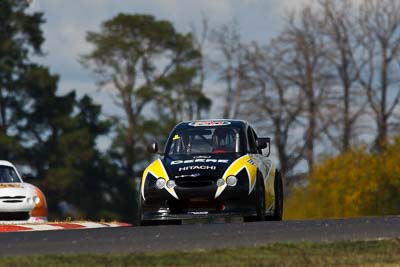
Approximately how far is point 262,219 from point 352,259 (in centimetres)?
731

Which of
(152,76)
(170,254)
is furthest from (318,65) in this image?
(170,254)

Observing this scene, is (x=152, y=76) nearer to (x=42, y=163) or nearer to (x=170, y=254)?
(x=42, y=163)

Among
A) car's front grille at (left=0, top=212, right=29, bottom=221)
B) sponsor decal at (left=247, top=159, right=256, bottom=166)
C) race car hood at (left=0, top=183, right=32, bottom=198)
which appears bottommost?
car's front grille at (left=0, top=212, right=29, bottom=221)

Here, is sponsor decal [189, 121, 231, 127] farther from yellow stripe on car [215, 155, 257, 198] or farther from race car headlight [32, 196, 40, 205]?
race car headlight [32, 196, 40, 205]

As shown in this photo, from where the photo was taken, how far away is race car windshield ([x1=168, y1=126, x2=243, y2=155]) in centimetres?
2239

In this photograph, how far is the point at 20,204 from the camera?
26.3 meters

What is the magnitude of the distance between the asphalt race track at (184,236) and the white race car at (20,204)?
7.99 meters

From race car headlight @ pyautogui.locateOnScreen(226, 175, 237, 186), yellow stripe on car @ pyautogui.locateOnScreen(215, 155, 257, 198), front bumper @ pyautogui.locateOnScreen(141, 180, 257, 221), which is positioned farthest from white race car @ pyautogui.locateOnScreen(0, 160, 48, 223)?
race car headlight @ pyautogui.locateOnScreen(226, 175, 237, 186)

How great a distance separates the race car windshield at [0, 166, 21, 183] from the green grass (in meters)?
13.0

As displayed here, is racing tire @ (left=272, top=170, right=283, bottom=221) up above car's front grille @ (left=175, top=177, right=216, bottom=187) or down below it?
below

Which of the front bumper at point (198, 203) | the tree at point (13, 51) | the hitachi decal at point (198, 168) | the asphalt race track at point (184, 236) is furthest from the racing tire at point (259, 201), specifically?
the tree at point (13, 51)

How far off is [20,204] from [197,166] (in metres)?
6.02

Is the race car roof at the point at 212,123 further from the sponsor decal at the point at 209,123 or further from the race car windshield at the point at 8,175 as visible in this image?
the race car windshield at the point at 8,175

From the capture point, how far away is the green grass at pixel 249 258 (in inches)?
547
